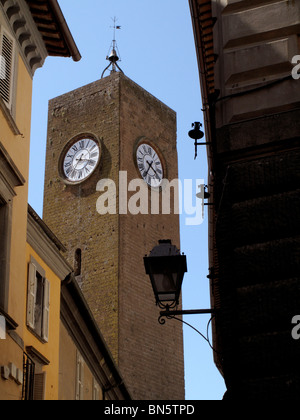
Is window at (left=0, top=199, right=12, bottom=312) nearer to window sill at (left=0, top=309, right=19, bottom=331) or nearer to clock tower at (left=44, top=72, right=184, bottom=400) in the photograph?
window sill at (left=0, top=309, right=19, bottom=331)

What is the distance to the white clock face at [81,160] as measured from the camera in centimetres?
3020

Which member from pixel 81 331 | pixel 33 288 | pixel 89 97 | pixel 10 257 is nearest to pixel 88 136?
pixel 89 97

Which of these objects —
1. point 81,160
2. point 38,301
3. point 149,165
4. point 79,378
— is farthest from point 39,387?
point 149,165

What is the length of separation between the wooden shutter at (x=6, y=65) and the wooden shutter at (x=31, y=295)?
2636 millimetres

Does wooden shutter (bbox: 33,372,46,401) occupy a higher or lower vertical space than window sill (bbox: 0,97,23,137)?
lower

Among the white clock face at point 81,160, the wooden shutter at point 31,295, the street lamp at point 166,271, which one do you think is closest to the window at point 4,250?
the wooden shutter at point 31,295

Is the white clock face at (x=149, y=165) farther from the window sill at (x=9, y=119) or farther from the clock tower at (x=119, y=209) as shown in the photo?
the window sill at (x=9, y=119)

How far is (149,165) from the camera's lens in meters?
31.0

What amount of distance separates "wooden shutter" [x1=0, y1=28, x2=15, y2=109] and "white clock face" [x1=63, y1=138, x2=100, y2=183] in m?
19.9

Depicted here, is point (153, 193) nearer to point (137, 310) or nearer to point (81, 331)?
point (137, 310)

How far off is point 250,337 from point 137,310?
22.7 m

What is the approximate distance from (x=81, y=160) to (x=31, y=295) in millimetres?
19275

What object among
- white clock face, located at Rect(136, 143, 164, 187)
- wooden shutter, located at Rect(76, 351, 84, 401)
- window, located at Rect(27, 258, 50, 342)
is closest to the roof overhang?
window, located at Rect(27, 258, 50, 342)

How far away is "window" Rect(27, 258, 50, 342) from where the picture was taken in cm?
1141
